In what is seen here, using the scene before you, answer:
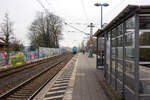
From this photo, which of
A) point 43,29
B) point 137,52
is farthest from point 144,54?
point 43,29

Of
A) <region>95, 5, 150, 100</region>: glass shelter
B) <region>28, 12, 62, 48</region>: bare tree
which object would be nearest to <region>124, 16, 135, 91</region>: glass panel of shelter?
<region>95, 5, 150, 100</region>: glass shelter

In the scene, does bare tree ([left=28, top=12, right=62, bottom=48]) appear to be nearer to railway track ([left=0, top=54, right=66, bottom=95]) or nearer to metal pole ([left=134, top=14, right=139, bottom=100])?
railway track ([left=0, top=54, right=66, bottom=95])

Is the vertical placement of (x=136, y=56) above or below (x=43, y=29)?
below

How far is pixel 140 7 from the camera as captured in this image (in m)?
4.58

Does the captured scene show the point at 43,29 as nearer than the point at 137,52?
No

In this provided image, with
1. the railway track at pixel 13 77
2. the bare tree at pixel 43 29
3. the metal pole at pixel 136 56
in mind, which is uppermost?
the bare tree at pixel 43 29

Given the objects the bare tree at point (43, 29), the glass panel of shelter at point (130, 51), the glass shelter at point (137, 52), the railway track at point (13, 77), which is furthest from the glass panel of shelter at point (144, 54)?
the bare tree at point (43, 29)

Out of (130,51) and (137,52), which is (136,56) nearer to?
(137,52)

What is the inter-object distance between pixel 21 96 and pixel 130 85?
4349 millimetres

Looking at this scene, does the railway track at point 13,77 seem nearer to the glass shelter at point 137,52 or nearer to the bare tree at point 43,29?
the glass shelter at point 137,52

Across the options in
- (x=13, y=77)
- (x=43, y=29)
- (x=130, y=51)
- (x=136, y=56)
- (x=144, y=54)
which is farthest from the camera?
(x=43, y=29)

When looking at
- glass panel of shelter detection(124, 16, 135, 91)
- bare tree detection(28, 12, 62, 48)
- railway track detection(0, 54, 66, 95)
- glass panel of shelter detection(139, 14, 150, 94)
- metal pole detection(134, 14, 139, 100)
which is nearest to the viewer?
metal pole detection(134, 14, 139, 100)

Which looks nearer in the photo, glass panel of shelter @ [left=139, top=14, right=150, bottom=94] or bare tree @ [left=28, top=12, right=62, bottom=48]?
glass panel of shelter @ [left=139, top=14, right=150, bottom=94]

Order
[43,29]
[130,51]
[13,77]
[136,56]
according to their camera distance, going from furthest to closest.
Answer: [43,29], [13,77], [130,51], [136,56]
